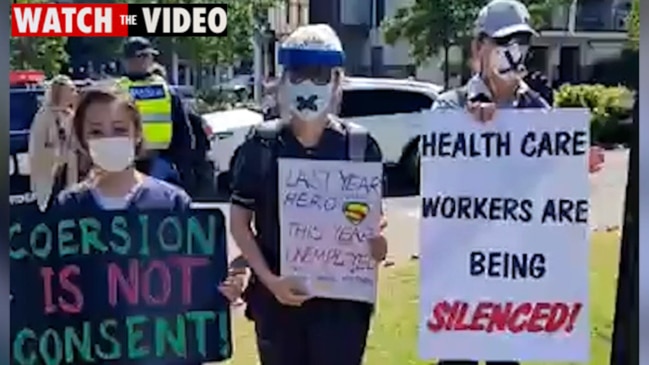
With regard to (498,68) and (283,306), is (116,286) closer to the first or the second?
(283,306)

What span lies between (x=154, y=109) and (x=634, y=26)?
1690mm

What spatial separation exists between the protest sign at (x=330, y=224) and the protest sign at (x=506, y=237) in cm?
20

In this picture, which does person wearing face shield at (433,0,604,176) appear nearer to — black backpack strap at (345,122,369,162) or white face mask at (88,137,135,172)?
black backpack strap at (345,122,369,162)

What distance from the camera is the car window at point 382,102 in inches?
200

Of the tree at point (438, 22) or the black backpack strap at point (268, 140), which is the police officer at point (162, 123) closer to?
the black backpack strap at point (268, 140)

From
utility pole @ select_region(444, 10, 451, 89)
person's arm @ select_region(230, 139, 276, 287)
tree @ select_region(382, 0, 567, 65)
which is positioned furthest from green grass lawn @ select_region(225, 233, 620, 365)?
tree @ select_region(382, 0, 567, 65)

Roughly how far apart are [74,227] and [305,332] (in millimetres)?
907

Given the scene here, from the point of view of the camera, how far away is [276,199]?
5.20 m

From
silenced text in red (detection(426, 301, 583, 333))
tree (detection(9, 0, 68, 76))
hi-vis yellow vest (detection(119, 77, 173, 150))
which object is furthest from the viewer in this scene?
silenced text in red (detection(426, 301, 583, 333))

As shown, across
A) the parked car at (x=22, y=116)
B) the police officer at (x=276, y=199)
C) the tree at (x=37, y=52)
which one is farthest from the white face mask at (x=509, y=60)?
the tree at (x=37, y=52)

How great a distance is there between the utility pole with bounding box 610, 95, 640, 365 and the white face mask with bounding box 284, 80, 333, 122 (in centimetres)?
107

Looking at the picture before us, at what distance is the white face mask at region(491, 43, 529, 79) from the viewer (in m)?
5.11

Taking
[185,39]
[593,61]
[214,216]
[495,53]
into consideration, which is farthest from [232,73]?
[593,61]

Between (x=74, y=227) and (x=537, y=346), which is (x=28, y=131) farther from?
(x=537, y=346)
